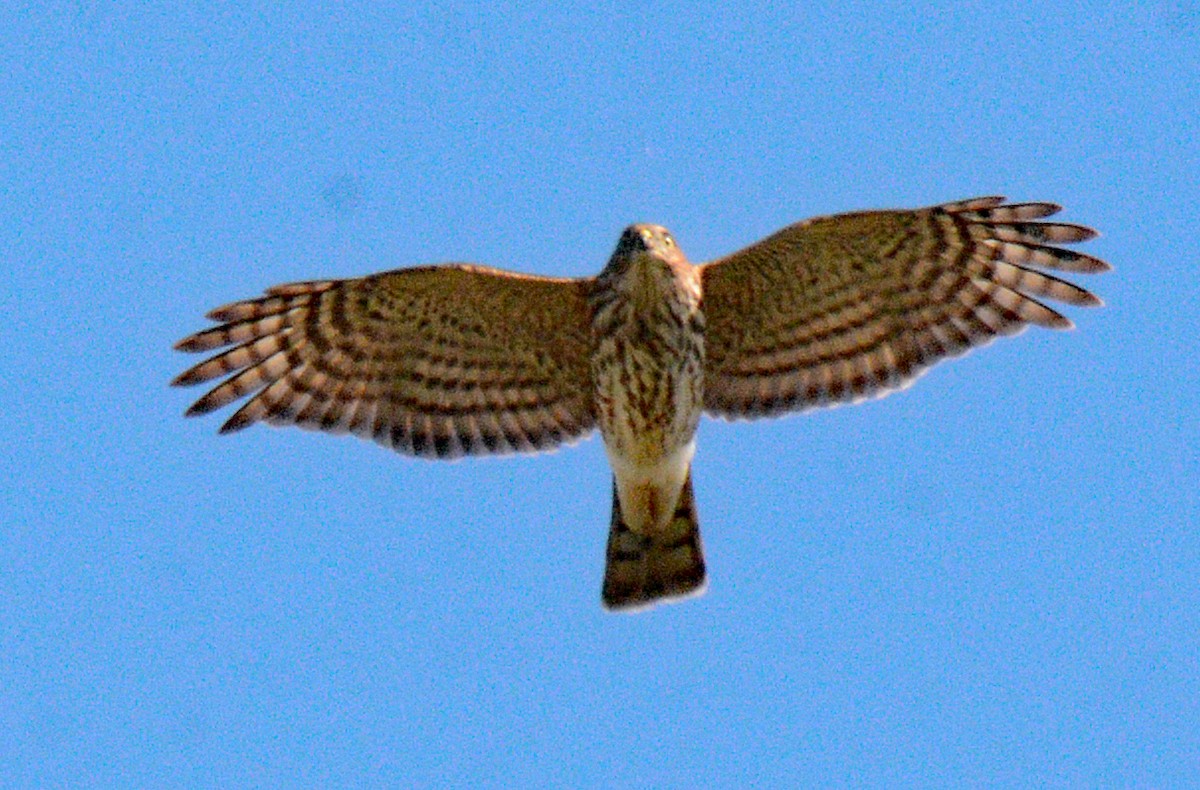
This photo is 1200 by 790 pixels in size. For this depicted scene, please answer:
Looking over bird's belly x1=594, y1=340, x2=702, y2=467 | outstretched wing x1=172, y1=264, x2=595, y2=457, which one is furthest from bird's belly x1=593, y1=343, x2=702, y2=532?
outstretched wing x1=172, y1=264, x2=595, y2=457

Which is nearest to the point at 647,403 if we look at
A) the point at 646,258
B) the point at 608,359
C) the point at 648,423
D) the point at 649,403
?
the point at 649,403

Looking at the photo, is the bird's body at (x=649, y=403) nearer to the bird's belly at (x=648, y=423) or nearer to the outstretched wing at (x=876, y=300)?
the bird's belly at (x=648, y=423)

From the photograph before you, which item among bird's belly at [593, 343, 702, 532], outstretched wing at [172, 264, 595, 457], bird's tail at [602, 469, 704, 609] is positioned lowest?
bird's tail at [602, 469, 704, 609]

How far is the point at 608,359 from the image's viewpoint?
1259cm

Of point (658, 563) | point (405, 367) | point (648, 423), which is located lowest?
point (658, 563)

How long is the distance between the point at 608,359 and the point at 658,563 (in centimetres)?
141

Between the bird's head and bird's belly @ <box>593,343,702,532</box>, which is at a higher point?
the bird's head

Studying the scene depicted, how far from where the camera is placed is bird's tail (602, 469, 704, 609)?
A: 13.2 meters

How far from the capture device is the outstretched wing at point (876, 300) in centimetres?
1284

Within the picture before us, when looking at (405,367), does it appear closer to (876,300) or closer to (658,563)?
(658,563)

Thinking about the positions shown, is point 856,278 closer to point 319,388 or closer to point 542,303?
point 542,303

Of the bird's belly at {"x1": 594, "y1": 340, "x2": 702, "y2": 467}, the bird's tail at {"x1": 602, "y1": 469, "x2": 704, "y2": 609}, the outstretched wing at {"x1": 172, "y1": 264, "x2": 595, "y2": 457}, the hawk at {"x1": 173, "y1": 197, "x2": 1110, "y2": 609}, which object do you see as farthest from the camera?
the bird's tail at {"x1": 602, "y1": 469, "x2": 704, "y2": 609}

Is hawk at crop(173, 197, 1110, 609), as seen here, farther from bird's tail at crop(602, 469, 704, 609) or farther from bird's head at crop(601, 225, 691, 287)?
bird's head at crop(601, 225, 691, 287)

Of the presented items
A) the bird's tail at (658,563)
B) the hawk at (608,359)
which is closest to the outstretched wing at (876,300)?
the hawk at (608,359)
